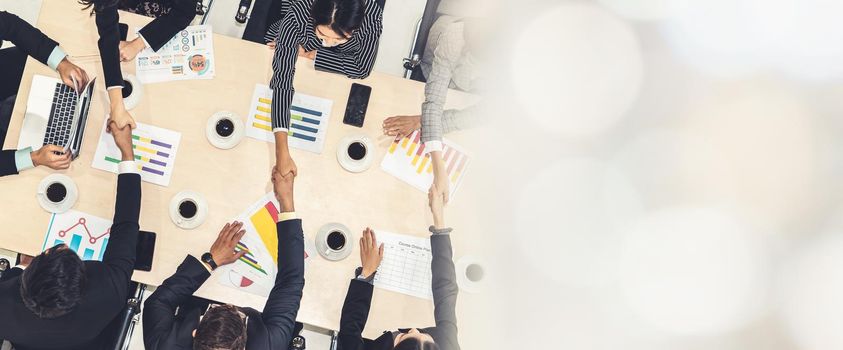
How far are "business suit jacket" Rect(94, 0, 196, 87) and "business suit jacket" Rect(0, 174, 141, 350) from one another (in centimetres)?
35

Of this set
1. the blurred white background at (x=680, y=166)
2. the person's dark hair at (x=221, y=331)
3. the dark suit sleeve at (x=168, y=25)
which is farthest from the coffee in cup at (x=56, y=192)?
the blurred white background at (x=680, y=166)

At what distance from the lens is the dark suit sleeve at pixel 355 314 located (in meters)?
1.54

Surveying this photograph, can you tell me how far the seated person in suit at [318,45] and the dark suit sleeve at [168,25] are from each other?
328 millimetres

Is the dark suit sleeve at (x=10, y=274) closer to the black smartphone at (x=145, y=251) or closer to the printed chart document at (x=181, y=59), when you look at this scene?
the black smartphone at (x=145, y=251)

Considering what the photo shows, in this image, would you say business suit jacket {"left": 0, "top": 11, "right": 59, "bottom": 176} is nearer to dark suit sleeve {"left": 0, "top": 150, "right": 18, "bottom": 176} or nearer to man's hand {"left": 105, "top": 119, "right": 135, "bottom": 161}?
dark suit sleeve {"left": 0, "top": 150, "right": 18, "bottom": 176}

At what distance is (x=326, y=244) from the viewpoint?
5.30ft

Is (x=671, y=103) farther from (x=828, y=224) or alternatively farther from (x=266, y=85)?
(x=266, y=85)

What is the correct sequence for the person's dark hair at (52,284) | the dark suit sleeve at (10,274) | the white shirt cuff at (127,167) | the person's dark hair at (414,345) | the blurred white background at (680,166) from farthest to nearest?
the blurred white background at (680,166) → the dark suit sleeve at (10,274) → the white shirt cuff at (127,167) → the person's dark hair at (414,345) → the person's dark hair at (52,284)

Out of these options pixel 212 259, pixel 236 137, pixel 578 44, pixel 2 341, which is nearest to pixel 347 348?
pixel 212 259

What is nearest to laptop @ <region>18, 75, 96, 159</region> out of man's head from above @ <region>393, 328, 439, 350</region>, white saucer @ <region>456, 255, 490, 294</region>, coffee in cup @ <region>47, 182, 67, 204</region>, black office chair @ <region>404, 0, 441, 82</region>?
coffee in cup @ <region>47, 182, 67, 204</region>

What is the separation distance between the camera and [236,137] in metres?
1.63

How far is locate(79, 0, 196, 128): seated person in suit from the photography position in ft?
5.15

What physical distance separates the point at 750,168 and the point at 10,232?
9.96 feet

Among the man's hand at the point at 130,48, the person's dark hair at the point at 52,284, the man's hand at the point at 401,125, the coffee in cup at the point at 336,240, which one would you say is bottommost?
the person's dark hair at the point at 52,284
